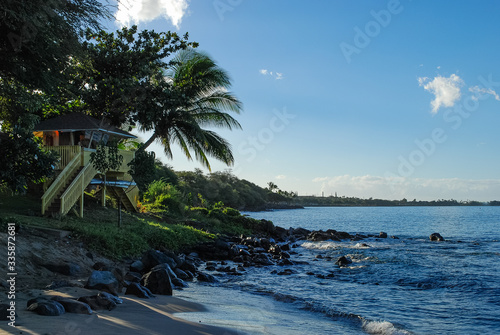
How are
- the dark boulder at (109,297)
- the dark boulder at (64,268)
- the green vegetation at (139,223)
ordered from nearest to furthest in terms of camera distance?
the dark boulder at (109,297)
the dark boulder at (64,268)
the green vegetation at (139,223)

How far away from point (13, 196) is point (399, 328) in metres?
18.5

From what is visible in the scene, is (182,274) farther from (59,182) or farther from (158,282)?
(59,182)

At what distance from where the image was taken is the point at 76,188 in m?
16.6

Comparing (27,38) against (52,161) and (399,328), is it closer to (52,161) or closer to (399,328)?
(52,161)

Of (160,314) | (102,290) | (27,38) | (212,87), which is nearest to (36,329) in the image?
(160,314)

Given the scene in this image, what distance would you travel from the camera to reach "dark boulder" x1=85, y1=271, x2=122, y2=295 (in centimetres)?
815

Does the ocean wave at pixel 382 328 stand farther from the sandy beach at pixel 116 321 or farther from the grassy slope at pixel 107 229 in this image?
the grassy slope at pixel 107 229

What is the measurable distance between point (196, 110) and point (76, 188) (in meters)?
12.1

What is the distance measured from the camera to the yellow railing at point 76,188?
15736mm

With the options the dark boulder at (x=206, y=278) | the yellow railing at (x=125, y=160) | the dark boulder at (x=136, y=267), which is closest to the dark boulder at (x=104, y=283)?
the dark boulder at (x=136, y=267)

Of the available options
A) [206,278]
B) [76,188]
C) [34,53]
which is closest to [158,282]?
[206,278]

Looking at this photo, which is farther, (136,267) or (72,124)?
(72,124)

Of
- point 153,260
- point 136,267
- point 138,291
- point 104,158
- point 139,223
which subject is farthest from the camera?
point 139,223

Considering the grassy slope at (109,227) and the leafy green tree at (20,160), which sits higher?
the leafy green tree at (20,160)
